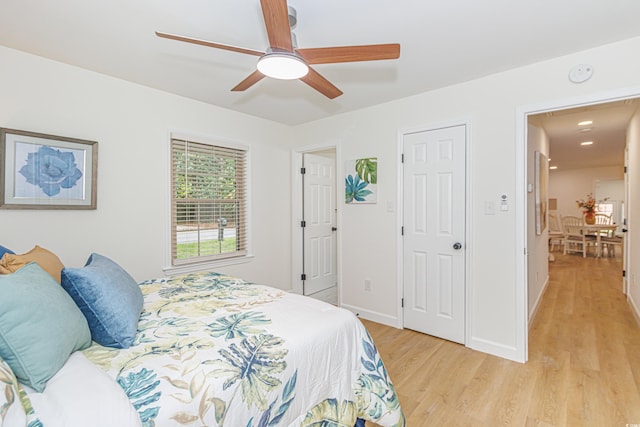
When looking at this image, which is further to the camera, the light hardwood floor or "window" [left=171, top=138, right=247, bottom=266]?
"window" [left=171, top=138, right=247, bottom=266]

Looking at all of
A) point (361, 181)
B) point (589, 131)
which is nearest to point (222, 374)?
point (361, 181)

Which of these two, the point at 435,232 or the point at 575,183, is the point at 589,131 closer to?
the point at 435,232

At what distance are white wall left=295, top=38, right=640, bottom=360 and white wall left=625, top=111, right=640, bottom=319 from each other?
1.94m

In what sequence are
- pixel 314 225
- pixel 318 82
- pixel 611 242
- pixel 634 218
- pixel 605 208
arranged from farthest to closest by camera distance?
pixel 605 208 < pixel 611 242 < pixel 314 225 < pixel 634 218 < pixel 318 82

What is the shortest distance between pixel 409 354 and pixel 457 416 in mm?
812

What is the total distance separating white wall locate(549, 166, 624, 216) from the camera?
28.6ft

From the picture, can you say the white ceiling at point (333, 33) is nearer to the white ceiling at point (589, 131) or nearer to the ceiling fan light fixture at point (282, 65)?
the ceiling fan light fixture at point (282, 65)

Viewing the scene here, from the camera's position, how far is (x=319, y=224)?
4.47 meters

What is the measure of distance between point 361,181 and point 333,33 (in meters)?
1.76

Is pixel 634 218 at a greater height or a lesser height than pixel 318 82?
lesser

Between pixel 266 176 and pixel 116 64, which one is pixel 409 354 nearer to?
pixel 266 176

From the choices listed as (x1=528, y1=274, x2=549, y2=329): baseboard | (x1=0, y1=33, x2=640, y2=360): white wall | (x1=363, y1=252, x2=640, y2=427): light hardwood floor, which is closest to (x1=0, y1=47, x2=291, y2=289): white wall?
(x1=0, y1=33, x2=640, y2=360): white wall

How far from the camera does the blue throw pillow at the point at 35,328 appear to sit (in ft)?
3.14

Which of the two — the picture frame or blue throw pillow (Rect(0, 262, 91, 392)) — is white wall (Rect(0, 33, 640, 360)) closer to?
the picture frame
